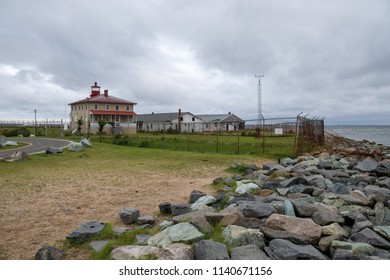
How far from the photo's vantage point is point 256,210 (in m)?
5.37

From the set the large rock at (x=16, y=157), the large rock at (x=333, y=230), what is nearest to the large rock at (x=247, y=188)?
the large rock at (x=333, y=230)

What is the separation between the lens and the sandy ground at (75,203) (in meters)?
5.23

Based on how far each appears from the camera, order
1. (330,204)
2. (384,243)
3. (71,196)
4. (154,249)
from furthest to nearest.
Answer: (71,196) → (330,204) → (384,243) → (154,249)

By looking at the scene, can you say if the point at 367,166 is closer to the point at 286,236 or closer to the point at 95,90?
the point at 286,236

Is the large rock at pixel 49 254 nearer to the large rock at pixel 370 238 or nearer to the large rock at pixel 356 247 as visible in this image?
the large rock at pixel 356 247

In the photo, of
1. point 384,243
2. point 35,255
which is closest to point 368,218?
point 384,243

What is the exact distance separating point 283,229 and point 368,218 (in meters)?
1.90

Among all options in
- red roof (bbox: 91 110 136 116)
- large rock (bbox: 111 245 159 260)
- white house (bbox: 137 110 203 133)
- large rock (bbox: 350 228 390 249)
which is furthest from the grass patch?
white house (bbox: 137 110 203 133)

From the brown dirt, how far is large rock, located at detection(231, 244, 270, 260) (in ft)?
6.92

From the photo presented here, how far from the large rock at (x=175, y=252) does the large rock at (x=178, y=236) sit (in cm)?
29

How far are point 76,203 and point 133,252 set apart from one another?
3.90 m

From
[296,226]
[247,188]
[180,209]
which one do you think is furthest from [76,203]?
[296,226]

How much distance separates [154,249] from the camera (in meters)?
4.02
